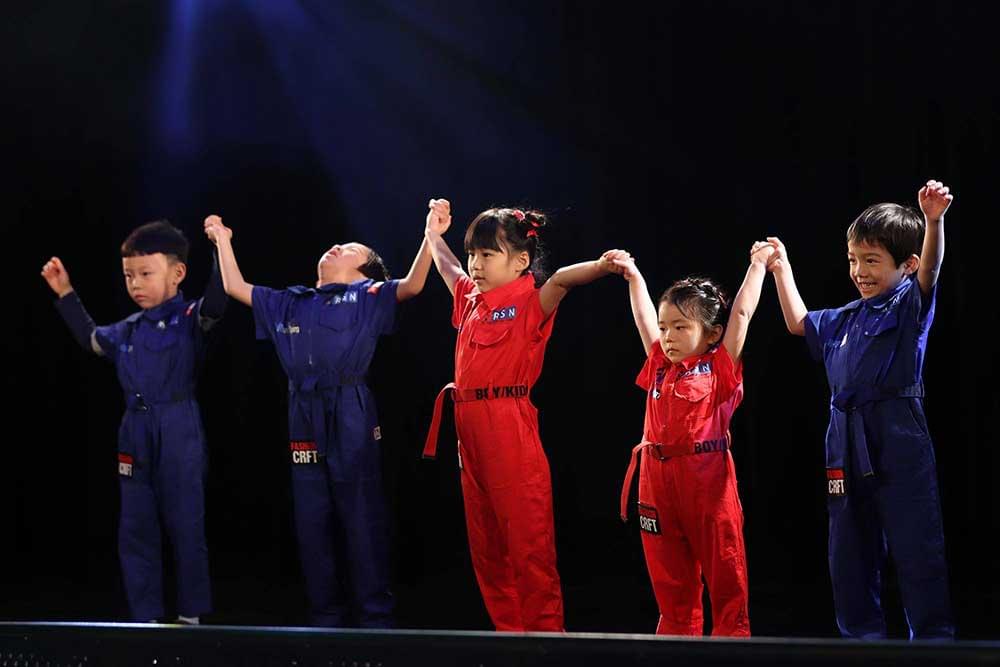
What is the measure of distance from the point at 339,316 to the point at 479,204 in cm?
78

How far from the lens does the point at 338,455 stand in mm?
3016

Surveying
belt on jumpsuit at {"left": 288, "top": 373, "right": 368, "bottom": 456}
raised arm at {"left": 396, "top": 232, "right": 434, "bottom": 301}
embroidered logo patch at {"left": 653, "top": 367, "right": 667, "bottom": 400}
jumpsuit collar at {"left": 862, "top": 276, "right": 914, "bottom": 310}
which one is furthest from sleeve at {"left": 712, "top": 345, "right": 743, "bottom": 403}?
belt on jumpsuit at {"left": 288, "top": 373, "right": 368, "bottom": 456}

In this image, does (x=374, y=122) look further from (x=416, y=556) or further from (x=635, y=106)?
(x=416, y=556)

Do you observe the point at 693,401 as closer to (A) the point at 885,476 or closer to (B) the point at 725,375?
(B) the point at 725,375

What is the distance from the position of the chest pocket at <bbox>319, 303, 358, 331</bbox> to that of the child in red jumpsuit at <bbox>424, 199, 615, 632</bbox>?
14.1 inches

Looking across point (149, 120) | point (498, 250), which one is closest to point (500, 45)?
point (498, 250)

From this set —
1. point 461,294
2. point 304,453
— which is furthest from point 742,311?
point 304,453

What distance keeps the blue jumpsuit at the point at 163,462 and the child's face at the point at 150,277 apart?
0.07 m

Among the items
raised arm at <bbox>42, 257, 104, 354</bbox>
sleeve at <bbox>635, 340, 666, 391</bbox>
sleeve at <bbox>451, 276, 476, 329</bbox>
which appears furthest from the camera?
raised arm at <bbox>42, 257, 104, 354</bbox>

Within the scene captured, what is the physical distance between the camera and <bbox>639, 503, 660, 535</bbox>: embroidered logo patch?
2590mm

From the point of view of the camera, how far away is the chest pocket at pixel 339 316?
3.10 metres

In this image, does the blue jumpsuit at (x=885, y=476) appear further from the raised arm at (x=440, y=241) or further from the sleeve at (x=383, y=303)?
the sleeve at (x=383, y=303)

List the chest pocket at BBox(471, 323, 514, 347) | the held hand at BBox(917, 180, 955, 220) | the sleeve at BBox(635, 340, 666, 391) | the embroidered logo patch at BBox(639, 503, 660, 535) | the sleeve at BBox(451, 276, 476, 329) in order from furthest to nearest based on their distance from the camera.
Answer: the sleeve at BBox(451, 276, 476, 329)
the chest pocket at BBox(471, 323, 514, 347)
the sleeve at BBox(635, 340, 666, 391)
the embroidered logo patch at BBox(639, 503, 660, 535)
the held hand at BBox(917, 180, 955, 220)

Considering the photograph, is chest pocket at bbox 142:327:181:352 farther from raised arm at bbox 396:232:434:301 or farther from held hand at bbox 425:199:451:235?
held hand at bbox 425:199:451:235
